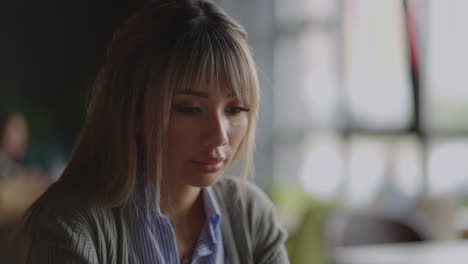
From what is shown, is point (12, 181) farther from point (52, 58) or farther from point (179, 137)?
point (179, 137)

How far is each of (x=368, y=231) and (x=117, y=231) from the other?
78.2 inches

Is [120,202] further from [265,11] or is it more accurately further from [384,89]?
[265,11]

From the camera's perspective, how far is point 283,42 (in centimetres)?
611

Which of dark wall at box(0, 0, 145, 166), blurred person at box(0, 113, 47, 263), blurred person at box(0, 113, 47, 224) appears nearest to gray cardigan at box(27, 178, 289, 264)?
blurred person at box(0, 113, 47, 263)

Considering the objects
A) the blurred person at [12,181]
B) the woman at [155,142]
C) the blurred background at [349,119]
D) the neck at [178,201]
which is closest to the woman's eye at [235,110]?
the woman at [155,142]

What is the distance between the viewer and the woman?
1.17 m

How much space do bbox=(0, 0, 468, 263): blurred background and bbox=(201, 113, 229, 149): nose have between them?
184 centimetres

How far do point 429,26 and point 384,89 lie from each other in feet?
2.18

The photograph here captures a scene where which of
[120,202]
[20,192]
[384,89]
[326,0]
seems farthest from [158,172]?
[326,0]

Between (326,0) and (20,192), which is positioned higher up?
(326,0)

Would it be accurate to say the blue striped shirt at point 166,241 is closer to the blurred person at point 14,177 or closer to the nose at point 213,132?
the nose at point 213,132

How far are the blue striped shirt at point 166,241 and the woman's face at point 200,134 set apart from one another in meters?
0.13

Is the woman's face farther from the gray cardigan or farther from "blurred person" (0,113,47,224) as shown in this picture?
"blurred person" (0,113,47,224)

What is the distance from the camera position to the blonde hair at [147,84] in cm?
117
